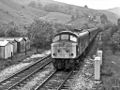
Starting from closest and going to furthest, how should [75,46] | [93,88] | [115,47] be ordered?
[93,88] → [75,46] → [115,47]

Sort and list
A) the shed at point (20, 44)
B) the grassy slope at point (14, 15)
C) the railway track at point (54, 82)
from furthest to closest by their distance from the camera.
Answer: the grassy slope at point (14, 15) → the shed at point (20, 44) → the railway track at point (54, 82)

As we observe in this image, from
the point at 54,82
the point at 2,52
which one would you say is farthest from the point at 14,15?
the point at 54,82

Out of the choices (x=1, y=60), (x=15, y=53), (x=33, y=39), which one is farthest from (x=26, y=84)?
(x=33, y=39)

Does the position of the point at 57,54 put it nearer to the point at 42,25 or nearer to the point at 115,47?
the point at 115,47

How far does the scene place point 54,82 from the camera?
14.9 m

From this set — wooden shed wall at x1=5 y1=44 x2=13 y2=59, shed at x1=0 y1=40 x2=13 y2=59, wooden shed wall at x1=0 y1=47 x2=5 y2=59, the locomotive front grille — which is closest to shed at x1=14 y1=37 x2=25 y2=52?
wooden shed wall at x1=5 y1=44 x2=13 y2=59

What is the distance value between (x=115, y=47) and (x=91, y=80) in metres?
12.2

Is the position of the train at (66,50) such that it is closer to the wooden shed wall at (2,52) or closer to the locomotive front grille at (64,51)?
the locomotive front grille at (64,51)

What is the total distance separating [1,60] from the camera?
23516 mm

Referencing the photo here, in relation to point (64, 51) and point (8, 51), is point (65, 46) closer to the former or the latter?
point (64, 51)

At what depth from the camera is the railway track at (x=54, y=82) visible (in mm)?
13438

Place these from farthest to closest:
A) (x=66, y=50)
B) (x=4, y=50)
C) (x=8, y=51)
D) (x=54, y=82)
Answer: (x=8, y=51) < (x=4, y=50) < (x=66, y=50) < (x=54, y=82)

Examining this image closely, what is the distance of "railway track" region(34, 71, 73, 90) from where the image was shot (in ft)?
44.1

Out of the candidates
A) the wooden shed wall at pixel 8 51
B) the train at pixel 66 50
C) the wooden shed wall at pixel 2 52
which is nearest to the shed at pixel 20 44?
the wooden shed wall at pixel 8 51
